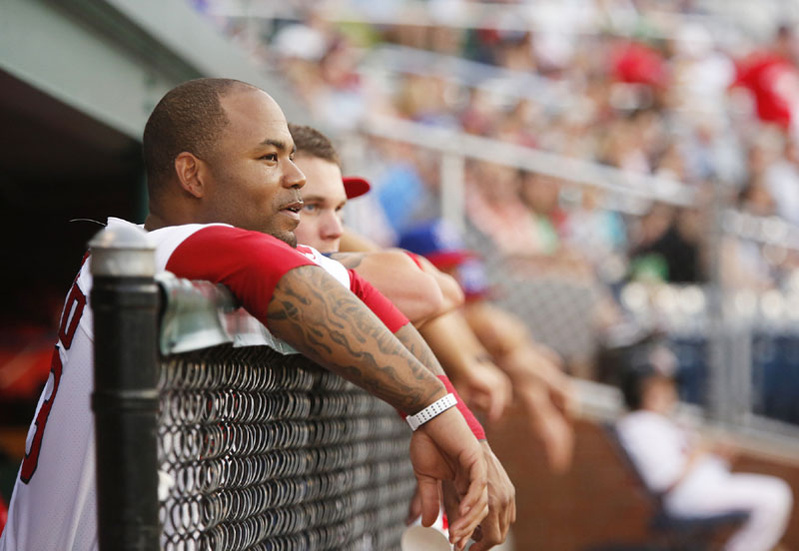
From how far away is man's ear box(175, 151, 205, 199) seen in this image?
2018mm

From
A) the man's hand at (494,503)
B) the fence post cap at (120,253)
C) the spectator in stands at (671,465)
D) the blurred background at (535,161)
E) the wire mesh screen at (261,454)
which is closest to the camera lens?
the fence post cap at (120,253)

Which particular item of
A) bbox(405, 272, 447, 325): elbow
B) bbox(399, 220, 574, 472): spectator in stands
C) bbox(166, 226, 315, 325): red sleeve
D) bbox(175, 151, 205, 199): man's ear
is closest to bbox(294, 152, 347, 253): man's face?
bbox(405, 272, 447, 325): elbow

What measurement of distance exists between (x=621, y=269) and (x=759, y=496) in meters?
1.98

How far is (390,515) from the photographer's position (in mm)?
3314

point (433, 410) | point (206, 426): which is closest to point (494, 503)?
point (433, 410)

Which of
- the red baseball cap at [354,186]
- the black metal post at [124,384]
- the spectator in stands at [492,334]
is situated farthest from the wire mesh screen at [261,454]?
the spectator in stands at [492,334]

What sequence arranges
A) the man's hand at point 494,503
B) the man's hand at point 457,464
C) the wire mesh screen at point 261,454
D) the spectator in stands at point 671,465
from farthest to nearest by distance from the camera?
the spectator in stands at point 671,465, the man's hand at point 494,503, the man's hand at point 457,464, the wire mesh screen at point 261,454

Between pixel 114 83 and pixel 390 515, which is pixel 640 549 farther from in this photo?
pixel 114 83

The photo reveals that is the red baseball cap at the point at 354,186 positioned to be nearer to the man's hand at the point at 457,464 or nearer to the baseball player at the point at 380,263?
the baseball player at the point at 380,263

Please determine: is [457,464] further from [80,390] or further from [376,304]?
[80,390]

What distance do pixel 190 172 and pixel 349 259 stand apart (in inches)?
23.7

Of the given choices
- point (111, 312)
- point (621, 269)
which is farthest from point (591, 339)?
point (111, 312)

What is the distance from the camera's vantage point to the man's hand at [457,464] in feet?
6.19

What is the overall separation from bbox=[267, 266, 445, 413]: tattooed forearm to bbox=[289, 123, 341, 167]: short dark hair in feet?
3.34
